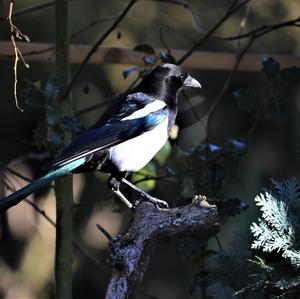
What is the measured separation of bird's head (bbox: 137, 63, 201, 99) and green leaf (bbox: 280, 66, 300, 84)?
0.42 metres

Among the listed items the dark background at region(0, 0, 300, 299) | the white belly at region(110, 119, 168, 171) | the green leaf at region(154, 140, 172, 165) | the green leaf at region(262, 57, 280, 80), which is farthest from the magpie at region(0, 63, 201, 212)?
the dark background at region(0, 0, 300, 299)

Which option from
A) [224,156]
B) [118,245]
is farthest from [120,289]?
[224,156]

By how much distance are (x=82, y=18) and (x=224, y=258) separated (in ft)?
10.3

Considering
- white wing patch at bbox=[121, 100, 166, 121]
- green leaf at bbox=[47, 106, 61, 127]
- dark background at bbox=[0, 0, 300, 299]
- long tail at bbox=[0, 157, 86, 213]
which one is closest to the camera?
long tail at bbox=[0, 157, 86, 213]

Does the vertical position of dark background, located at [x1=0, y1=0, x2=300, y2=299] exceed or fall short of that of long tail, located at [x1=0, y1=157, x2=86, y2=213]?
it exceeds it

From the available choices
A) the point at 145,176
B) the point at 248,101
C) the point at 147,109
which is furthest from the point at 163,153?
the point at 248,101

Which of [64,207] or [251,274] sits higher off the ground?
[64,207]

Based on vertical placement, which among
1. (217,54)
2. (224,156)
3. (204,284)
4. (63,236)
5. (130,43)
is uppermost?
→ (130,43)

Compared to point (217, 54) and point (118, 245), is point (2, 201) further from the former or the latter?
point (217, 54)

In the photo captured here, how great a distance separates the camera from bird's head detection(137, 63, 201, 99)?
376cm

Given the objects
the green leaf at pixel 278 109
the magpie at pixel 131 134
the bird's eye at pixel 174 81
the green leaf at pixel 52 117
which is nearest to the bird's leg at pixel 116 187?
the magpie at pixel 131 134

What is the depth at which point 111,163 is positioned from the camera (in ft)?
11.6

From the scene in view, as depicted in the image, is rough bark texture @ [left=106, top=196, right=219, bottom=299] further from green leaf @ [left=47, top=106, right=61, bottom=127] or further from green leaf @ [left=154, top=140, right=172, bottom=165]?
green leaf @ [left=154, top=140, right=172, bottom=165]

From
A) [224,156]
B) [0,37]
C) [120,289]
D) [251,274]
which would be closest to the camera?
[120,289]
